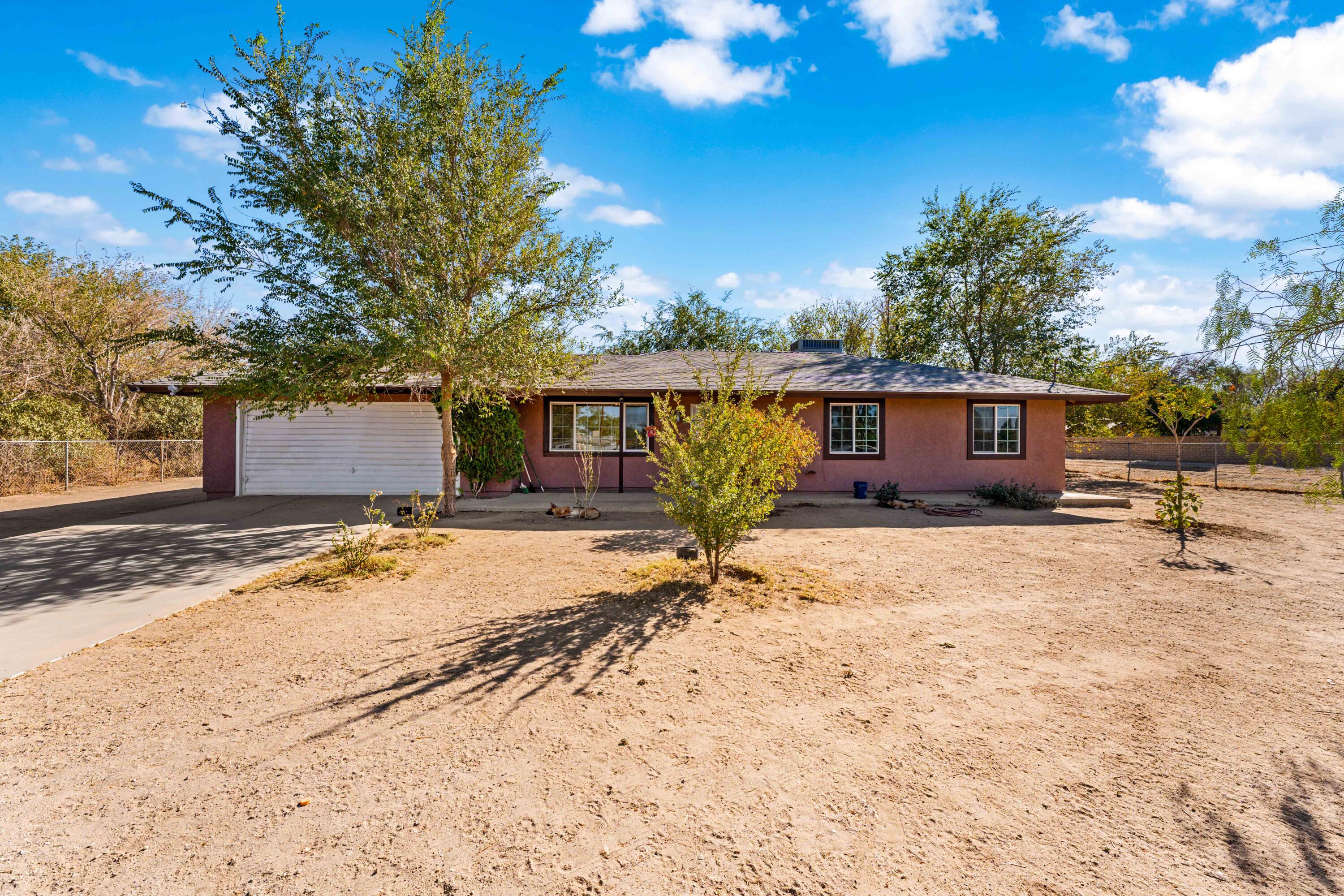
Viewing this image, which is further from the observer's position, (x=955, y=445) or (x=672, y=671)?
(x=955, y=445)

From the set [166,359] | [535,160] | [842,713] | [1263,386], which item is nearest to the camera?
[842,713]

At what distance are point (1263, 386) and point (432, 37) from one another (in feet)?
37.0

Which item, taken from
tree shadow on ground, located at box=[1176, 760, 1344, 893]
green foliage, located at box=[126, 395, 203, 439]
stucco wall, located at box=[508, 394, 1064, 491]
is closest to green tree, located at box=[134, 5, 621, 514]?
stucco wall, located at box=[508, 394, 1064, 491]

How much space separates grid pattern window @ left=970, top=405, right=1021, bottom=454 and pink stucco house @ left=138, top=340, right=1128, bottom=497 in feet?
0.08

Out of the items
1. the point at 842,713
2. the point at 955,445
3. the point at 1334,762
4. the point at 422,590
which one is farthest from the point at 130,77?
the point at 955,445

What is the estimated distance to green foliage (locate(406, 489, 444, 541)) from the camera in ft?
26.3

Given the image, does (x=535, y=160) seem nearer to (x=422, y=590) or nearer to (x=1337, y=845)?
(x=422, y=590)

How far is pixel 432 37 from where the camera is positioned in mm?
9164

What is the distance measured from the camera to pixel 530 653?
4199 mm

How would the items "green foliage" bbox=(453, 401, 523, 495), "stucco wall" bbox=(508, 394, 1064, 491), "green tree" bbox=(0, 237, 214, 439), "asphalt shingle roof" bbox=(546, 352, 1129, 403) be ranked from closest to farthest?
"green foliage" bbox=(453, 401, 523, 495) < "asphalt shingle roof" bbox=(546, 352, 1129, 403) < "stucco wall" bbox=(508, 394, 1064, 491) < "green tree" bbox=(0, 237, 214, 439)

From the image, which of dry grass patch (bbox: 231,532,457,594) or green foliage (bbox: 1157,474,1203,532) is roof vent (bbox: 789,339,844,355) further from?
dry grass patch (bbox: 231,532,457,594)

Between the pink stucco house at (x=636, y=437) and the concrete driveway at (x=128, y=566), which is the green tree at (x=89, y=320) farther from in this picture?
the concrete driveway at (x=128, y=566)

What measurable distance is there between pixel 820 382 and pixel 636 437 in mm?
4463

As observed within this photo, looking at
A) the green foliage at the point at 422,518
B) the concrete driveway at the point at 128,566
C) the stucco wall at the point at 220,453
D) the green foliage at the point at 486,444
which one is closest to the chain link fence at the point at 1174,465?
the green foliage at the point at 422,518
